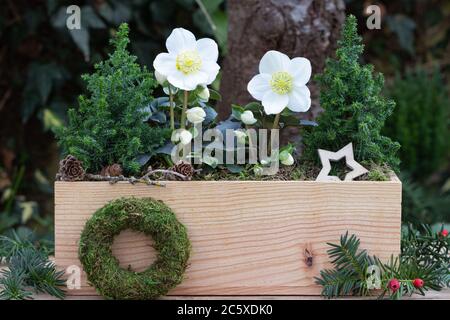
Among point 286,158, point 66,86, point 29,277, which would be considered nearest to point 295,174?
point 286,158

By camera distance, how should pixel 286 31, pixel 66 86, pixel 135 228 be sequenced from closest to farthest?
1. pixel 135 228
2. pixel 286 31
3. pixel 66 86

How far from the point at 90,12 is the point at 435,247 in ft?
4.03

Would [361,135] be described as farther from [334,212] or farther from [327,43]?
[327,43]

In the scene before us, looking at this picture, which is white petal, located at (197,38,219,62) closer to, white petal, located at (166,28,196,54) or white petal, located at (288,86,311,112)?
white petal, located at (166,28,196,54)

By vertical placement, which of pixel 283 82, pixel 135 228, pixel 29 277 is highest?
pixel 283 82

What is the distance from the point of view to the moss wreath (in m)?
1.17

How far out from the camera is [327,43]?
1655 mm

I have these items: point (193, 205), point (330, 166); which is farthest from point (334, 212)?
point (193, 205)

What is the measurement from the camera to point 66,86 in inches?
92.3

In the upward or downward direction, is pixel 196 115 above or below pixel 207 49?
below

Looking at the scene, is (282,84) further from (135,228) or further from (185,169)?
(135,228)

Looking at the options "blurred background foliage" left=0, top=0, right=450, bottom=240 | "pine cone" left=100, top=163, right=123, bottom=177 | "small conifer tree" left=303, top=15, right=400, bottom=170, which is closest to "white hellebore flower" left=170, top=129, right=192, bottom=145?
"pine cone" left=100, top=163, right=123, bottom=177

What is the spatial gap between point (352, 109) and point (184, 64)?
0.94ft

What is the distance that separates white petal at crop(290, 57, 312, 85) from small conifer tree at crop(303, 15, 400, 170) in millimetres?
52
